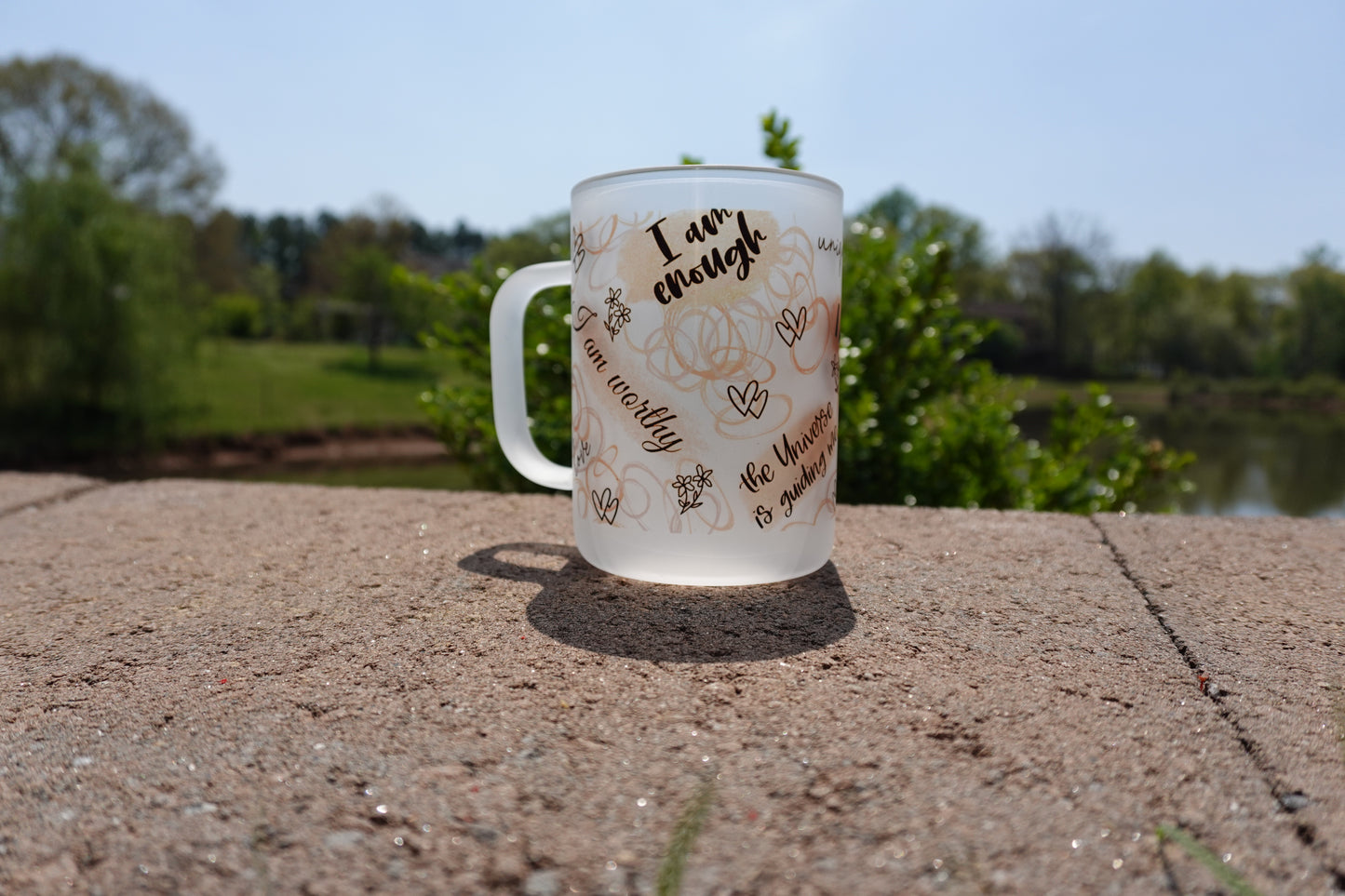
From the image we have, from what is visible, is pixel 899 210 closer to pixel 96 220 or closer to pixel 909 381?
pixel 96 220

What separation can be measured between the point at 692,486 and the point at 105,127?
32.8 meters

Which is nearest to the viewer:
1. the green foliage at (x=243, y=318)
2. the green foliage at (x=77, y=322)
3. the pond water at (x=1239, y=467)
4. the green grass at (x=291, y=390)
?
the pond water at (x=1239, y=467)

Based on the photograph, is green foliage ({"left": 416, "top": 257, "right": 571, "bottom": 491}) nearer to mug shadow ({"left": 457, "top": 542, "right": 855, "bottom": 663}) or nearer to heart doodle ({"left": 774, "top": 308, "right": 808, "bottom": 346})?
mug shadow ({"left": 457, "top": 542, "right": 855, "bottom": 663})

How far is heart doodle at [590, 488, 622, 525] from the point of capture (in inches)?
47.1

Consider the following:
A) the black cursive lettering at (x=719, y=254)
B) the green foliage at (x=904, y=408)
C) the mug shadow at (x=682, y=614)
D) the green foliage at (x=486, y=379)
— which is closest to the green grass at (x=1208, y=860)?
the mug shadow at (x=682, y=614)

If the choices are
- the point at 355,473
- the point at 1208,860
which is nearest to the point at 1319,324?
the point at 355,473

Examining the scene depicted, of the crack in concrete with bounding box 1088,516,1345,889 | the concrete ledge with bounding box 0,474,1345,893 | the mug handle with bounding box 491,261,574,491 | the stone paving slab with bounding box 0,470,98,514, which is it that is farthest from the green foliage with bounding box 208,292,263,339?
the crack in concrete with bounding box 1088,516,1345,889

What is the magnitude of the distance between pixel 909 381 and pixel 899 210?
42.5 m

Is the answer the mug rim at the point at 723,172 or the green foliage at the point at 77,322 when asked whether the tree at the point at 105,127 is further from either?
the mug rim at the point at 723,172

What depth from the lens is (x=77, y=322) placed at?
16.9 meters

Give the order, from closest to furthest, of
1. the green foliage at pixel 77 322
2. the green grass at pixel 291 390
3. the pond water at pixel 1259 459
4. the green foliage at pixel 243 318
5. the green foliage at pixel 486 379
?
the green foliage at pixel 486 379, the pond water at pixel 1259 459, the green foliage at pixel 77 322, the green grass at pixel 291 390, the green foliage at pixel 243 318

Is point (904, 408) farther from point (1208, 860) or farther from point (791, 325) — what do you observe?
point (1208, 860)

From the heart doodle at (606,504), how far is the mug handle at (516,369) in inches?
5.1

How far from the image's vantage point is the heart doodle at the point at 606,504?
1.20 meters
